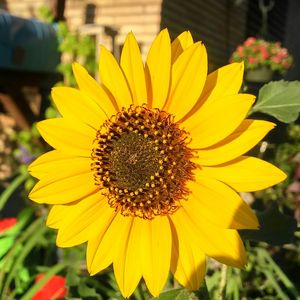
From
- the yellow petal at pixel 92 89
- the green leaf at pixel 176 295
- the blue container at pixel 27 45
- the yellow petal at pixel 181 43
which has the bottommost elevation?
the green leaf at pixel 176 295

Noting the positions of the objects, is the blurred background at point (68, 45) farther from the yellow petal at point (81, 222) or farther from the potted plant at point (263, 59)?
the yellow petal at point (81, 222)

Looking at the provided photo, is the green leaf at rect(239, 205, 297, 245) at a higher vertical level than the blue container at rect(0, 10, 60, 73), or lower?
lower

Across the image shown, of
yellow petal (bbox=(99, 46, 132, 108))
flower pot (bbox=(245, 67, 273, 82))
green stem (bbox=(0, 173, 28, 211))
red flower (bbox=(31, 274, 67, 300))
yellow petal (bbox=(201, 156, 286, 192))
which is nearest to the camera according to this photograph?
yellow petal (bbox=(201, 156, 286, 192))

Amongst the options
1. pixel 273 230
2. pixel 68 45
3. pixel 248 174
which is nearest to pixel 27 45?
pixel 68 45

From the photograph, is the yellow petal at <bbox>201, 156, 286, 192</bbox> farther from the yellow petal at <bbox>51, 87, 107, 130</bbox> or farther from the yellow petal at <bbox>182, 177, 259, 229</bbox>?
the yellow petal at <bbox>51, 87, 107, 130</bbox>

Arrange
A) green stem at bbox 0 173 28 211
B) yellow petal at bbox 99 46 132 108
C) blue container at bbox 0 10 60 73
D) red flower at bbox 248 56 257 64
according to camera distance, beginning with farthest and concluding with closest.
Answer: red flower at bbox 248 56 257 64 → blue container at bbox 0 10 60 73 → green stem at bbox 0 173 28 211 → yellow petal at bbox 99 46 132 108

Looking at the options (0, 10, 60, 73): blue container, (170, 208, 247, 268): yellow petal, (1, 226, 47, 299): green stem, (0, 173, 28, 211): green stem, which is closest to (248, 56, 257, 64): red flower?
(0, 10, 60, 73): blue container

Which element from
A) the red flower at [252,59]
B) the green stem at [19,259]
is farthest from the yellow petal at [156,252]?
the red flower at [252,59]
